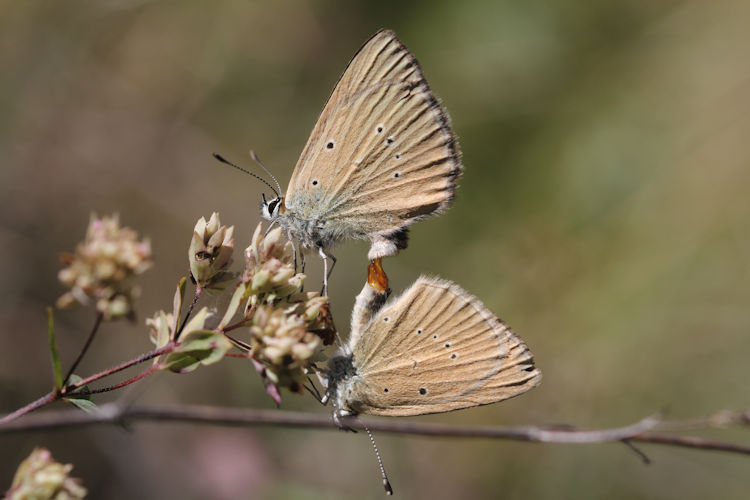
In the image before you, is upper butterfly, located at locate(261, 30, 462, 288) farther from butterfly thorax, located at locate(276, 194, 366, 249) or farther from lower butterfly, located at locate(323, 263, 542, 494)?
lower butterfly, located at locate(323, 263, 542, 494)

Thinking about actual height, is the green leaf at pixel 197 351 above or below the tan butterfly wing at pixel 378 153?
below

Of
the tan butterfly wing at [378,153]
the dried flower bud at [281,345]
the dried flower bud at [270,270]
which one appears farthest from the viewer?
the tan butterfly wing at [378,153]

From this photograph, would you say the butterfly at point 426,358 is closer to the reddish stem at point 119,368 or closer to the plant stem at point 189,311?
the plant stem at point 189,311

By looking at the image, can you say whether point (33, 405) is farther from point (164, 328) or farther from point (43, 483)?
point (164, 328)

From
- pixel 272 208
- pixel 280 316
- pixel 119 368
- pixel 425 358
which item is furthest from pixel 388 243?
pixel 119 368

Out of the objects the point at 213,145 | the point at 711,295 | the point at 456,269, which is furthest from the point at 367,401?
the point at 213,145

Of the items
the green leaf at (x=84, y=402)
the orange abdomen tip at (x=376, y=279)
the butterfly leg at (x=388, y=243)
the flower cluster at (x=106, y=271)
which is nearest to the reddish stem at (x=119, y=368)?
the green leaf at (x=84, y=402)

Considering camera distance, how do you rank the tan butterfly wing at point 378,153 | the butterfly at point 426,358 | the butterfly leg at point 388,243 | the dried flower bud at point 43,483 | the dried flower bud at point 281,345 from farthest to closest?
the butterfly leg at point 388,243 < the tan butterfly wing at point 378,153 < the butterfly at point 426,358 < the dried flower bud at point 281,345 < the dried flower bud at point 43,483
